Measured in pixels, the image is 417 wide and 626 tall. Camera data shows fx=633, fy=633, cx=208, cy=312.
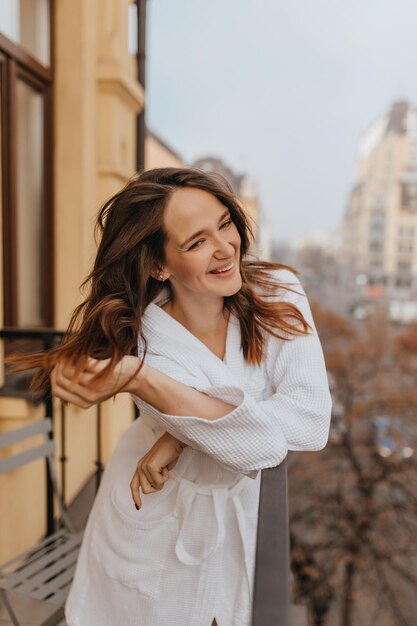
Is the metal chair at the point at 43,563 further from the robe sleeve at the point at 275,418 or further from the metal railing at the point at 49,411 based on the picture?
the robe sleeve at the point at 275,418

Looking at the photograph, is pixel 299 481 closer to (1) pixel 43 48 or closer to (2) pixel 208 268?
(1) pixel 43 48

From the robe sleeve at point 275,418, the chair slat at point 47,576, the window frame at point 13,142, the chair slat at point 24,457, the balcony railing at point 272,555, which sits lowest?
the chair slat at point 47,576

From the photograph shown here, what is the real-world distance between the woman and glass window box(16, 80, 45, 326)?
2885 millimetres

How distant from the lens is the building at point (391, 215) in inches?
2562

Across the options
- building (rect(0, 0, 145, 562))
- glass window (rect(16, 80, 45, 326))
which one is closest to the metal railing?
building (rect(0, 0, 145, 562))

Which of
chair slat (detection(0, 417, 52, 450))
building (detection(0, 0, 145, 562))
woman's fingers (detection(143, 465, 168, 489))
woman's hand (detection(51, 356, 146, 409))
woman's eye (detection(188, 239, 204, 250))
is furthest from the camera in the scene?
building (detection(0, 0, 145, 562))

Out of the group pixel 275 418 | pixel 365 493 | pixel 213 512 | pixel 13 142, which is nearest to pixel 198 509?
pixel 213 512

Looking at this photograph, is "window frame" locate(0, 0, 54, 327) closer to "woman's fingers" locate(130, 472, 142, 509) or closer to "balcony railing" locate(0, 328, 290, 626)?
"woman's fingers" locate(130, 472, 142, 509)

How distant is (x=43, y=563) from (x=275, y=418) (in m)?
1.47

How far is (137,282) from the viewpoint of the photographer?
1.65 m

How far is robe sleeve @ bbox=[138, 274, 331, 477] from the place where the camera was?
4.51ft

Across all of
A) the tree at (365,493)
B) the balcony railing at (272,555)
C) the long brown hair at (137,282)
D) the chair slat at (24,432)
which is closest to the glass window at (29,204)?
the chair slat at (24,432)

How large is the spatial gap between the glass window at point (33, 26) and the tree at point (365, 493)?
434 inches

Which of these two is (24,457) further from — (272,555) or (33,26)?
(33,26)
